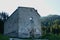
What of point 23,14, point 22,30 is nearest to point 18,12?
point 23,14

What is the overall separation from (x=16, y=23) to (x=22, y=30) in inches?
52.6

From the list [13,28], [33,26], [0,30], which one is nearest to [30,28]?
[33,26]

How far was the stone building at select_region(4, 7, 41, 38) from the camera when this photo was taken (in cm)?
3034

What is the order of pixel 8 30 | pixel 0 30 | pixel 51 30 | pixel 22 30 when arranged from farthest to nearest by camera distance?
pixel 51 30, pixel 0 30, pixel 8 30, pixel 22 30

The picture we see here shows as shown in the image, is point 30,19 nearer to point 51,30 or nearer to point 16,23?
point 16,23

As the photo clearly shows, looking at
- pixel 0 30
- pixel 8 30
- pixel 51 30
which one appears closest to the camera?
pixel 8 30

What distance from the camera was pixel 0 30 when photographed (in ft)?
115

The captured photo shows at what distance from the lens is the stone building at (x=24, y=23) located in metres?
30.3

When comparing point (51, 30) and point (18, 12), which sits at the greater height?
point (18, 12)

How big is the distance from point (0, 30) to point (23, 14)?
6299 millimetres

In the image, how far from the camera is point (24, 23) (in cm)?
3061

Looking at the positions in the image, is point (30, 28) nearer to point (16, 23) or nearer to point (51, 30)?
point (16, 23)

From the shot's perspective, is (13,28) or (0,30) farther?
(0,30)

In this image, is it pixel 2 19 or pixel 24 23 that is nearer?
pixel 24 23
